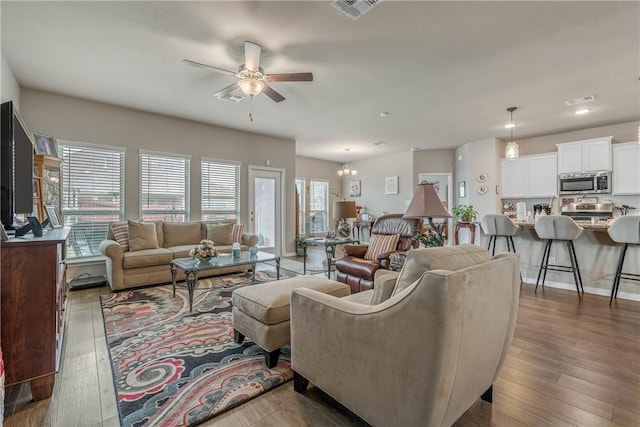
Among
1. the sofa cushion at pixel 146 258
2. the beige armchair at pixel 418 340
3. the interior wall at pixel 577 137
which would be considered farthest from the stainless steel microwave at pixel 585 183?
the sofa cushion at pixel 146 258

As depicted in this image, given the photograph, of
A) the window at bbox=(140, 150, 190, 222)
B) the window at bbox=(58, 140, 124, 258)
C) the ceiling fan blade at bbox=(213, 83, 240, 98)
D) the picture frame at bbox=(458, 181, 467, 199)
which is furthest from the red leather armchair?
the picture frame at bbox=(458, 181, 467, 199)

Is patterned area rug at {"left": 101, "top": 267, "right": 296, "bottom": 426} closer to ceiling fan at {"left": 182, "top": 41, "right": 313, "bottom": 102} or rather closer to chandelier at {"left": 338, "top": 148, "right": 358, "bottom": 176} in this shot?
ceiling fan at {"left": 182, "top": 41, "right": 313, "bottom": 102}

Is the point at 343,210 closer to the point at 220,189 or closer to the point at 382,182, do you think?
the point at 220,189

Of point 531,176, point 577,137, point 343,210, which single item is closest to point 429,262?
point 343,210

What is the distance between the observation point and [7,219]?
6.16 ft

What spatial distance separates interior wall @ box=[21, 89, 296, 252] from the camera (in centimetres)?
397

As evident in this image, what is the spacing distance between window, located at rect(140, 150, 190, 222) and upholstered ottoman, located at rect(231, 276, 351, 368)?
3.49 meters

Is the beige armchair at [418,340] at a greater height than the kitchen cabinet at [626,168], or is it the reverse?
the kitchen cabinet at [626,168]

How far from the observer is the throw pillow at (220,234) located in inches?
192

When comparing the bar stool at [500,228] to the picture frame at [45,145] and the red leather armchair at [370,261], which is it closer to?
the red leather armchair at [370,261]

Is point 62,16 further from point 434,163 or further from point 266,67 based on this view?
point 434,163

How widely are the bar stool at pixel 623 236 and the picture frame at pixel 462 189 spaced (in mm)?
3525

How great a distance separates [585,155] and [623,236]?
273cm

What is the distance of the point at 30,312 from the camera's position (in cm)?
162
